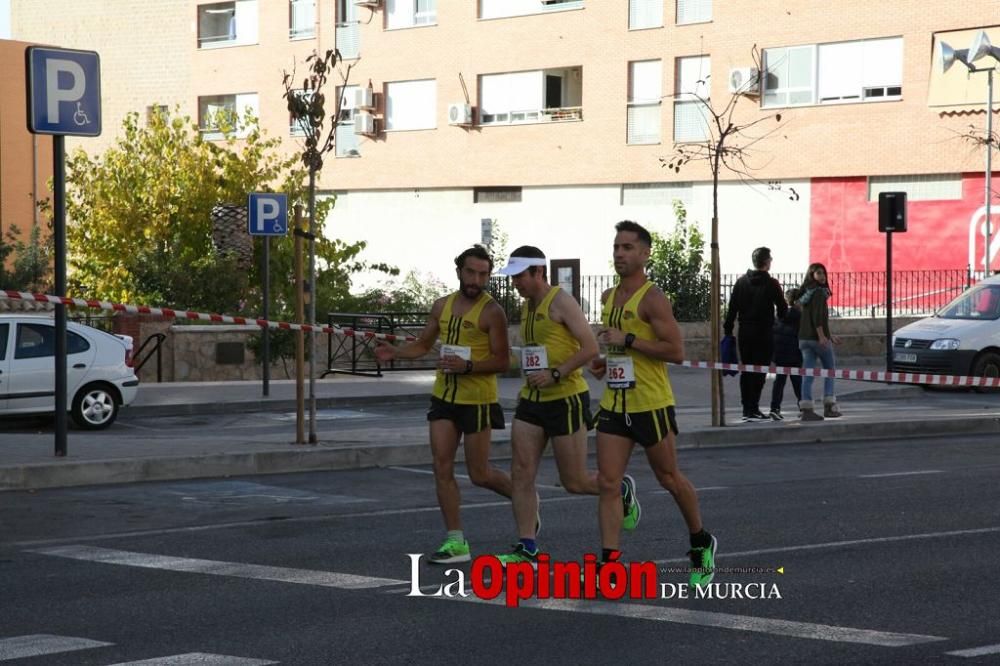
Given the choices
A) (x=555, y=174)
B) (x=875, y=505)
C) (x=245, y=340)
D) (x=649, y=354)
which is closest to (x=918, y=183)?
(x=555, y=174)

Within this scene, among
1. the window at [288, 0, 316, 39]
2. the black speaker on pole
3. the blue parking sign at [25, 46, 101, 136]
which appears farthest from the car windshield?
the window at [288, 0, 316, 39]

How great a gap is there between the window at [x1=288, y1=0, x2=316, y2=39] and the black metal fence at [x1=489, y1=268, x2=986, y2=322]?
1538cm

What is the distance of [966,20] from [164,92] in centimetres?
2629

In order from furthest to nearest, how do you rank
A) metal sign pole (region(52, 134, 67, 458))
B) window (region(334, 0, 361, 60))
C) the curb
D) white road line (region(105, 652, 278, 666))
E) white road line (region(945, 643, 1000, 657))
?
window (region(334, 0, 361, 60)) < metal sign pole (region(52, 134, 67, 458)) < the curb < white road line (region(945, 643, 1000, 657)) < white road line (region(105, 652, 278, 666))

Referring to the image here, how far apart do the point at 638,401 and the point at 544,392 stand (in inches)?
26.5

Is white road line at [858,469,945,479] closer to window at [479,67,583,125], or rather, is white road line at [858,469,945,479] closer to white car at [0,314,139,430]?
white car at [0,314,139,430]

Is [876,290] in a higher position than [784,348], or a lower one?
Answer: higher

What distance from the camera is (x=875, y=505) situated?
12211 mm

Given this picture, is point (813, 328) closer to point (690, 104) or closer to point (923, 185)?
point (923, 185)

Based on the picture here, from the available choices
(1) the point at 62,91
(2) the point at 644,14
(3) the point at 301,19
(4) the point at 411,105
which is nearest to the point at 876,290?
(2) the point at 644,14

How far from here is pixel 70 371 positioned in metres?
18.5

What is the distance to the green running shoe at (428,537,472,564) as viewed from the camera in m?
9.37

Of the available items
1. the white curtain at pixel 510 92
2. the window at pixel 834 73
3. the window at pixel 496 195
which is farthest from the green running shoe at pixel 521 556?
→ the window at pixel 496 195

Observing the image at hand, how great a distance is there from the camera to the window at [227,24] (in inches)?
1981
